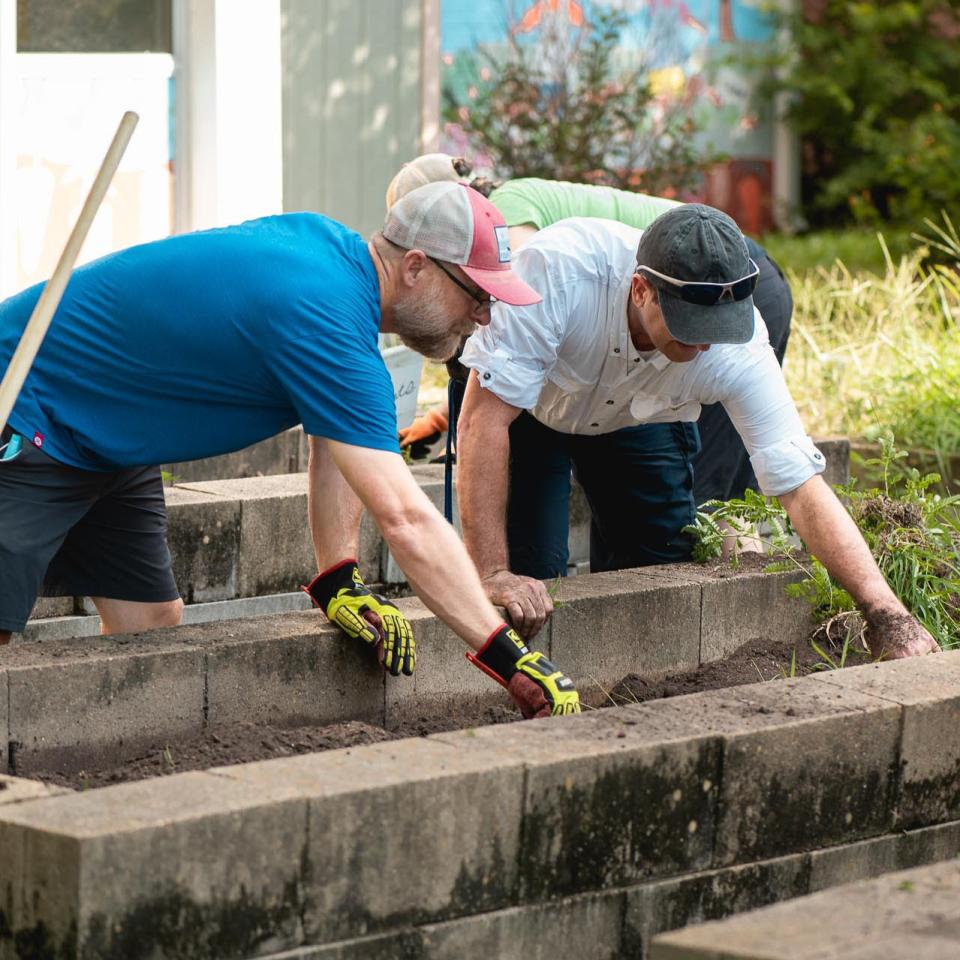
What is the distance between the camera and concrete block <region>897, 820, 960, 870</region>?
391 centimetres

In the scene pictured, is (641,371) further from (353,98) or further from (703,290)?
(353,98)

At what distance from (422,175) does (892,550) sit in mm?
1869

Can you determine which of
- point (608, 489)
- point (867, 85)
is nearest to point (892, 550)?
point (608, 489)

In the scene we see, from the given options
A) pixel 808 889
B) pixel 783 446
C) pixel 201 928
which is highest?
pixel 783 446

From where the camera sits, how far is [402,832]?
312 centimetres

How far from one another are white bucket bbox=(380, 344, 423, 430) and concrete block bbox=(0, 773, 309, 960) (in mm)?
3449

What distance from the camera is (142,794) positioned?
300 centimetres

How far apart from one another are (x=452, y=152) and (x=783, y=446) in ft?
31.4

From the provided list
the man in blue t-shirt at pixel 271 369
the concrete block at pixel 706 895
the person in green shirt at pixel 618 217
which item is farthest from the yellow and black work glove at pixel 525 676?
the person in green shirt at pixel 618 217

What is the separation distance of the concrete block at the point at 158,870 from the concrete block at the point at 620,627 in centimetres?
172

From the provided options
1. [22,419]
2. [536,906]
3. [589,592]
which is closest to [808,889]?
[536,906]

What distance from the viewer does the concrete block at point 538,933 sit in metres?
3.20

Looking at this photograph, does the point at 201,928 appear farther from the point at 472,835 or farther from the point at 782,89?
the point at 782,89

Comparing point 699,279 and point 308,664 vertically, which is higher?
point 699,279
